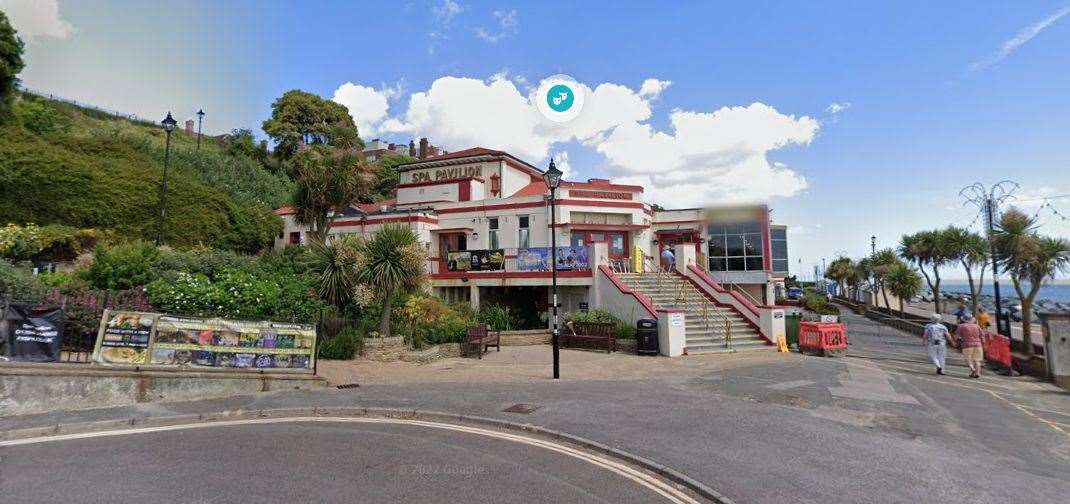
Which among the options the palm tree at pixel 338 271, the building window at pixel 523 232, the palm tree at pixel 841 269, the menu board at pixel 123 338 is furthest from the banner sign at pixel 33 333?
the palm tree at pixel 841 269

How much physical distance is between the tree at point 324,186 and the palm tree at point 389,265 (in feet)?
33.2

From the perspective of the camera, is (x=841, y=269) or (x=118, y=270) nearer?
(x=118, y=270)

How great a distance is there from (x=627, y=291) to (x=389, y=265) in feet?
29.5

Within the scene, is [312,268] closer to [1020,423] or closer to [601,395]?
[601,395]

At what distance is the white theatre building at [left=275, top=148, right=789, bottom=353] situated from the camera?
837 inches

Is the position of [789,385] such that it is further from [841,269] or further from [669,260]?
→ [841,269]

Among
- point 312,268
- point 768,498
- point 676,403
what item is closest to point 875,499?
point 768,498

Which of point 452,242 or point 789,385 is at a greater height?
point 452,242

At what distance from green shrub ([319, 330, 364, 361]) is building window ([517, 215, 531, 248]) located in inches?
464

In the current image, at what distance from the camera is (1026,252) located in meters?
18.2

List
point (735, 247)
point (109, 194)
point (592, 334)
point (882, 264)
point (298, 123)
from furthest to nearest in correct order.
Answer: point (298, 123) → point (882, 264) → point (735, 247) → point (109, 194) → point (592, 334)

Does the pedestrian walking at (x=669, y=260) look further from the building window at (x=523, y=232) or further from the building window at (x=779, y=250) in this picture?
the building window at (x=779, y=250)

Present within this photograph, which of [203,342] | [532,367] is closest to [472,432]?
[532,367]

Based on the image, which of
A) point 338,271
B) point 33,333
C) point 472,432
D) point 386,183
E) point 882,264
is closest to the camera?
point 472,432
